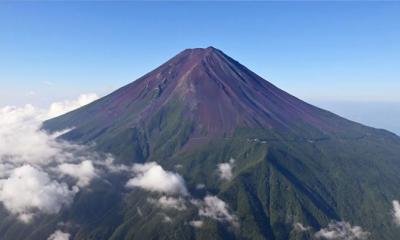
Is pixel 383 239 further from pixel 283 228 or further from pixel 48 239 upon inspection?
pixel 48 239

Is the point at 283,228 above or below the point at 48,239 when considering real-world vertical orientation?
above

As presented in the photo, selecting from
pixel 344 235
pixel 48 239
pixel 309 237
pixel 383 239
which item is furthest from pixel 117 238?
pixel 383 239

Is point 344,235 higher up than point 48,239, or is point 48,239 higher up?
point 344,235

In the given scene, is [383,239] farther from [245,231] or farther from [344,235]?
[245,231]

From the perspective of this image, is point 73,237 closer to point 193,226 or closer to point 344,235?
point 193,226

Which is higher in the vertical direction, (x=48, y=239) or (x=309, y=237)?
(x=309, y=237)

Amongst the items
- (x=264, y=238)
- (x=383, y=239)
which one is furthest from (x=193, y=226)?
(x=383, y=239)

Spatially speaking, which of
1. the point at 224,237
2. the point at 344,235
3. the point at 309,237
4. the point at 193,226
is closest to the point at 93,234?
the point at 193,226
